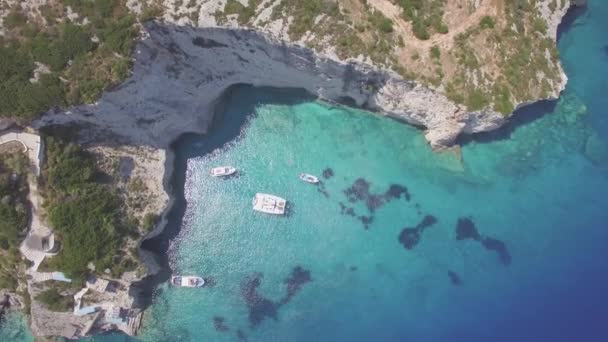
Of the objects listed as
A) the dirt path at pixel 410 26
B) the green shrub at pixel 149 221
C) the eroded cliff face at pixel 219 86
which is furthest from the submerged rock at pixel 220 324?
the dirt path at pixel 410 26

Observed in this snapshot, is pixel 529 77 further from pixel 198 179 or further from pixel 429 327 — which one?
pixel 198 179

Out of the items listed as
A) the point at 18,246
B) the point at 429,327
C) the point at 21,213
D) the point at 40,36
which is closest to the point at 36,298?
the point at 18,246

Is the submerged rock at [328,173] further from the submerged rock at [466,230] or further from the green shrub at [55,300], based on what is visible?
the green shrub at [55,300]

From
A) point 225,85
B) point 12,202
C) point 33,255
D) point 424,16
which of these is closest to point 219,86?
point 225,85

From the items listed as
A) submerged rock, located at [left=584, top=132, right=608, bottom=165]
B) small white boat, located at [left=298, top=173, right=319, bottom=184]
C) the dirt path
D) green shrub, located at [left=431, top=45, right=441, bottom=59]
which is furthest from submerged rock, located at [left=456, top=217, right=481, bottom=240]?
the dirt path

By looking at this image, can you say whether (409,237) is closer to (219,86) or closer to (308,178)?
(308,178)
